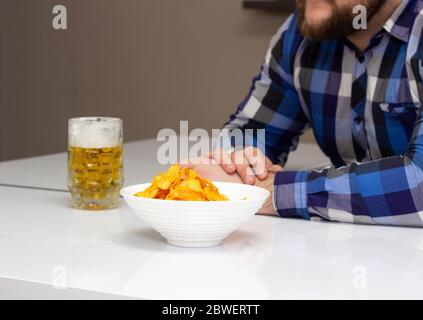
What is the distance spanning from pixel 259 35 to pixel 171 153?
50.6 inches

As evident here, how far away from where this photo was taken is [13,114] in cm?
413

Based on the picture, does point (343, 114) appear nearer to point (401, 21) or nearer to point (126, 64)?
point (401, 21)

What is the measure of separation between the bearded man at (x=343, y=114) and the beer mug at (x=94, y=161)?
0.18 m

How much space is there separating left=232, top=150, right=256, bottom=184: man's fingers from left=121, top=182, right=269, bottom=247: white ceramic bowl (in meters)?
0.31

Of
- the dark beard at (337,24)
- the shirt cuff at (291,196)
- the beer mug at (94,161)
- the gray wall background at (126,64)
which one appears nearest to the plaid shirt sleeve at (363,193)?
the shirt cuff at (291,196)

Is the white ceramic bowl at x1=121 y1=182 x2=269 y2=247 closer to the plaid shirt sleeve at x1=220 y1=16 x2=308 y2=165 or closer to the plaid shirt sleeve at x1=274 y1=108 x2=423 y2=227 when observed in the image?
the plaid shirt sleeve at x1=274 y1=108 x2=423 y2=227

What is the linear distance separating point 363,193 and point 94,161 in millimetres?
Answer: 429

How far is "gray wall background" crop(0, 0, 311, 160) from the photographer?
349cm

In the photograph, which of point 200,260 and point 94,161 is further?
point 94,161

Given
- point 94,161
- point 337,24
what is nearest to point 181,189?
point 94,161

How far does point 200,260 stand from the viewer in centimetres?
98

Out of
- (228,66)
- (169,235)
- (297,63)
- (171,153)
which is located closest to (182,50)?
(228,66)
